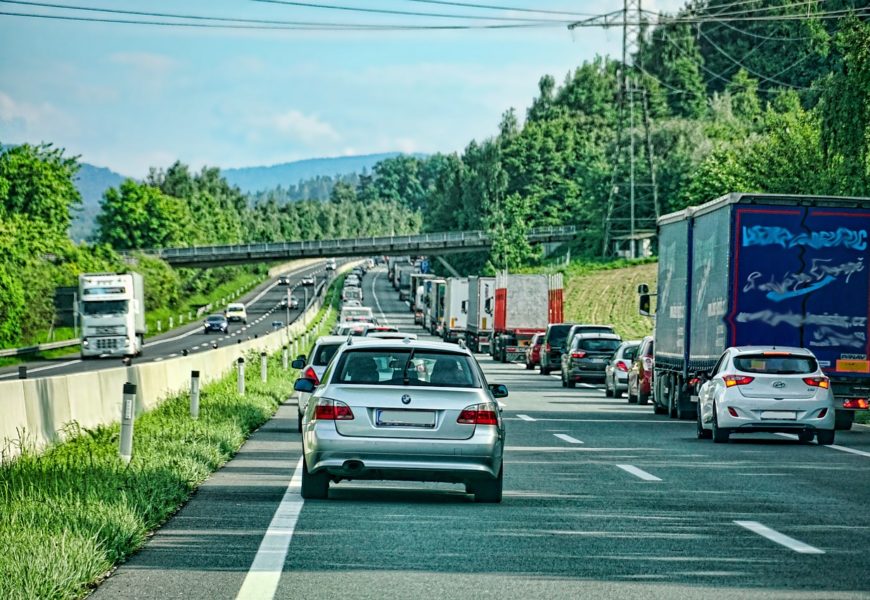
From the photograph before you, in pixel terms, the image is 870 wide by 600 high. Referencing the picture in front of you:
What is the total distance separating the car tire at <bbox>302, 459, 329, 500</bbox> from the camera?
45.8 ft

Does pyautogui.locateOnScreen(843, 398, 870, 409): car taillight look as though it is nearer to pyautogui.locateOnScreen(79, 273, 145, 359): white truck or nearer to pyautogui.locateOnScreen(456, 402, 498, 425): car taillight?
pyautogui.locateOnScreen(456, 402, 498, 425): car taillight

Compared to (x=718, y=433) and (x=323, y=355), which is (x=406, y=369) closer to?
(x=718, y=433)

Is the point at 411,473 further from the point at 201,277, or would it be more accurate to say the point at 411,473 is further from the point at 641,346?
the point at 201,277

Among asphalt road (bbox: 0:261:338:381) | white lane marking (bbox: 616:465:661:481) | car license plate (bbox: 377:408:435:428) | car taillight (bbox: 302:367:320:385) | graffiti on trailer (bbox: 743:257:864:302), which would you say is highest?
graffiti on trailer (bbox: 743:257:864:302)

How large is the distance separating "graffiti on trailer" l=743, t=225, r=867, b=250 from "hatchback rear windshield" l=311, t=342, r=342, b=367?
645 cm

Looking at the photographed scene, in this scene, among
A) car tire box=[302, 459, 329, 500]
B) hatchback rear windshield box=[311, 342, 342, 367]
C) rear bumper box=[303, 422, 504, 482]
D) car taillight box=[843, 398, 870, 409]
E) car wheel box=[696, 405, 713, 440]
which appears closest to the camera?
rear bumper box=[303, 422, 504, 482]

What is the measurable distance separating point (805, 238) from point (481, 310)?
46.6 m

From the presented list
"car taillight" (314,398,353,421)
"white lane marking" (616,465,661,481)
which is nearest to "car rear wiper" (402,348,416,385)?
"car taillight" (314,398,353,421)

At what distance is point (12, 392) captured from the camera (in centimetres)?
1645

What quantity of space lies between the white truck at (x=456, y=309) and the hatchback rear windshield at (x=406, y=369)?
6587 cm

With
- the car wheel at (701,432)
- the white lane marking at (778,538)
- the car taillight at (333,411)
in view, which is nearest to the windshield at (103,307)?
the car wheel at (701,432)

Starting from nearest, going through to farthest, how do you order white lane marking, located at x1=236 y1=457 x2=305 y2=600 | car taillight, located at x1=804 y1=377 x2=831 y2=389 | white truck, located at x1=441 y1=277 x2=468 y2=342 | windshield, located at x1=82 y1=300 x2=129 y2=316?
white lane marking, located at x1=236 y1=457 x2=305 y2=600 < car taillight, located at x1=804 y1=377 x2=831 y2=389 < windshield, located at x1=82 y1=300 x2=129 y2=316 < white truck, located at x1=441 y1=277 x2=468 y2=342

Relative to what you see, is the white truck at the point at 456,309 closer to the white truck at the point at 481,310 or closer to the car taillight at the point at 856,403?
the white truck at the point at 481,310

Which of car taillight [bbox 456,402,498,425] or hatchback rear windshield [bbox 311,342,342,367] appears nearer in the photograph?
car taillight [bbox 456,402,498,425]
